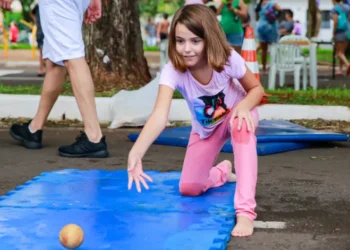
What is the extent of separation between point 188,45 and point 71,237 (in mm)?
1309

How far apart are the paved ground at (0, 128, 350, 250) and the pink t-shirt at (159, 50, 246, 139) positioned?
0.58 metres

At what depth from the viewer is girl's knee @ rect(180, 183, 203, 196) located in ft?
16.6

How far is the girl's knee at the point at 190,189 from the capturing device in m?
5.07

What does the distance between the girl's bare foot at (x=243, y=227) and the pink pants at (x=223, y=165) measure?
39 millimetres

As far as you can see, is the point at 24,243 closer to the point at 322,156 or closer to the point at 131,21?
the point at 322,156

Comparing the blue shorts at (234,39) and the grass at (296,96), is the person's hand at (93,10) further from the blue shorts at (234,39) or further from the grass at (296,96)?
the blue shorts at (234,39)

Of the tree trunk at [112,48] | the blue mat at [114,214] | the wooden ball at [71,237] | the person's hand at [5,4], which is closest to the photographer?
the wooden ball at [71,237]

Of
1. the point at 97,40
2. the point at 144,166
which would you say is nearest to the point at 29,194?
the point at 144,166

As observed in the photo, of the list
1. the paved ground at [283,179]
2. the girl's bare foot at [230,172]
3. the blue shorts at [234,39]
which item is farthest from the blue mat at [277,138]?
the blue shorts at [234,39]

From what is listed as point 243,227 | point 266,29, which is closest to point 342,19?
point 266,29

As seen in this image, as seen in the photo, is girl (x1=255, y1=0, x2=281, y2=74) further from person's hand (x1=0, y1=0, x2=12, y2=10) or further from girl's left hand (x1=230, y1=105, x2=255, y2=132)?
girl's left hand (x1=230, y1=105, x2=255, y2=132)

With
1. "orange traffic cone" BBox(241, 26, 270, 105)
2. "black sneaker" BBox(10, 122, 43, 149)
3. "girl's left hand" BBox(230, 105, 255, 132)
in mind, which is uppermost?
"girl's left hand" BBox(230, 105, 255, 132)

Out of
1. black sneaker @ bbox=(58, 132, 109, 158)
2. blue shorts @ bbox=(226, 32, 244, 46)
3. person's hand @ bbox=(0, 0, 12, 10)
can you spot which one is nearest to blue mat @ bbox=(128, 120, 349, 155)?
black sneaker @ bbox=(58, 132, 109, 158)

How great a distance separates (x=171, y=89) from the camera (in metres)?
4.64
